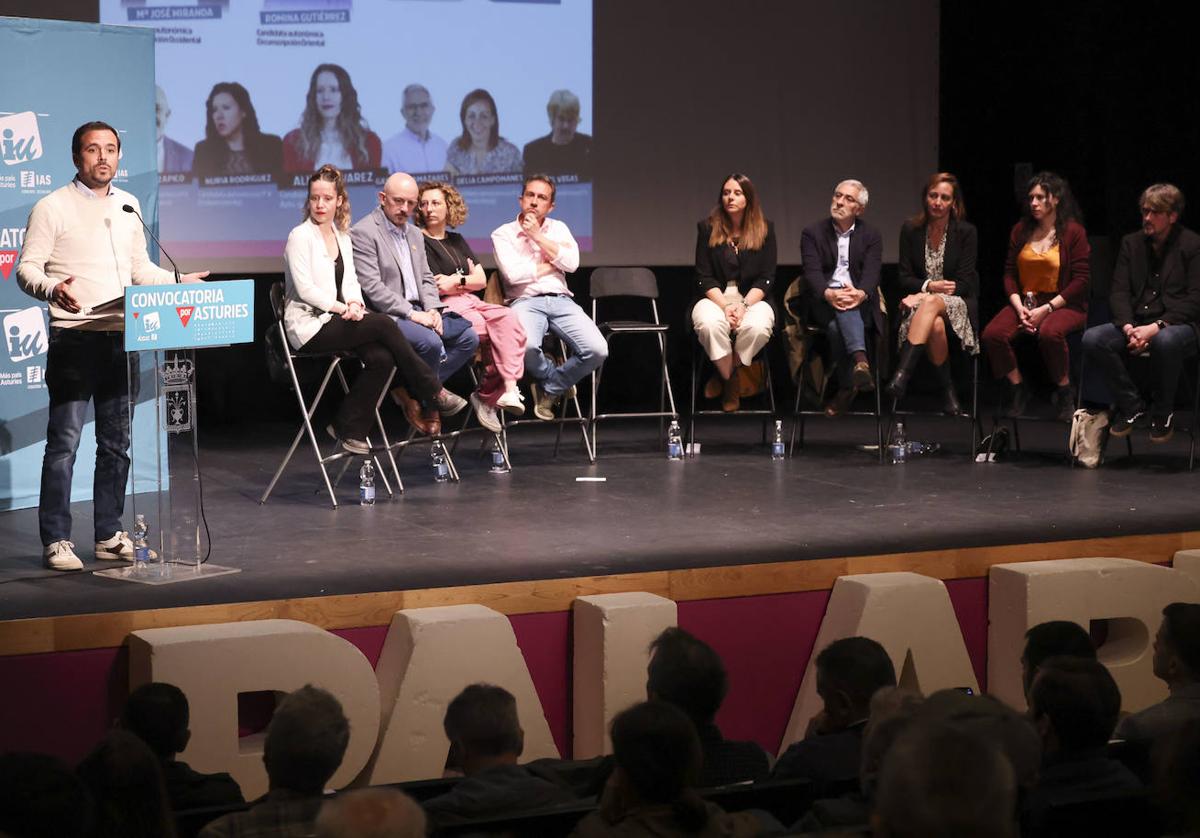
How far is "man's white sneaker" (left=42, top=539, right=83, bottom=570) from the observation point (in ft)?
14.0

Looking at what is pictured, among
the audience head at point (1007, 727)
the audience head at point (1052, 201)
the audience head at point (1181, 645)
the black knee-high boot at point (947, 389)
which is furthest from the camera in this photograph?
the black knee-high boot at point (947, 389)

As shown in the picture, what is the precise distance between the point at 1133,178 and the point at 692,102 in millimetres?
2537

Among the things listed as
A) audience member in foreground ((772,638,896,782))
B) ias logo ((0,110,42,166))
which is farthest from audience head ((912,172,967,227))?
audience member in foreground ((772,638,896,782))

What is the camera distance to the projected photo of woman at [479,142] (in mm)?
7984

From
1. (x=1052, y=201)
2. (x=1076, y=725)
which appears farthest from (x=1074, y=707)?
(x=1052, y=201)

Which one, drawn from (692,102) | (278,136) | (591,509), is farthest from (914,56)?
(591,509)

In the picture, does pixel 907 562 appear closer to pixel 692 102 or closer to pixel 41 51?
pixel 41 51

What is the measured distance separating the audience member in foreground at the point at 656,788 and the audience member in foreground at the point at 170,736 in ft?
2.55

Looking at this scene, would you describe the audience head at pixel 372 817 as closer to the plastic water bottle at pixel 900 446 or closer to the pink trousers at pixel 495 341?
the pink trousers at pixel 495 341

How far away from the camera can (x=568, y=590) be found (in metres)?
3.95

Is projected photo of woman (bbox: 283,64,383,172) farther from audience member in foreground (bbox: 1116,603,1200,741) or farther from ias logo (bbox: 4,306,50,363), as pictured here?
audience member in foreground (bbox: 1116,603,1200,741)

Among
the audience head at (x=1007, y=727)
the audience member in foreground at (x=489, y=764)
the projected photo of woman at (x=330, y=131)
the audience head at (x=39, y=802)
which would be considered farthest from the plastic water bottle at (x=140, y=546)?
the projected photo of woman at (x=330, y=131)

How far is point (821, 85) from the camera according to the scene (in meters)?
8.83

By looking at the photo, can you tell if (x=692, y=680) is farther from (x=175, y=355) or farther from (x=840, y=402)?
(x=840, y=402)
